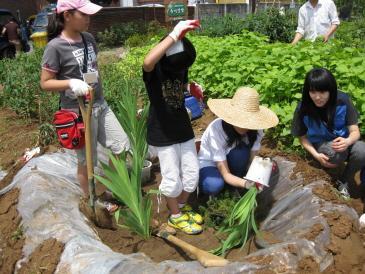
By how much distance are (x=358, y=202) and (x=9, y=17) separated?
12568 mm

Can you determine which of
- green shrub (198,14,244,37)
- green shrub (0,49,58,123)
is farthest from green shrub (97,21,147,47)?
green shrub (0,49,58,123)

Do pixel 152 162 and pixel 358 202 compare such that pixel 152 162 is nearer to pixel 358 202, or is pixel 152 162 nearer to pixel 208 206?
pixel 208 206

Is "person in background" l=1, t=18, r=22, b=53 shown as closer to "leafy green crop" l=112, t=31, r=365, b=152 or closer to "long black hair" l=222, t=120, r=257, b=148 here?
"leafy green crop" l=112, t=31, r=365, b=152

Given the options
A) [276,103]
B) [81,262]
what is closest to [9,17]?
[276,103]

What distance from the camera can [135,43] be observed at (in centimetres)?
1069

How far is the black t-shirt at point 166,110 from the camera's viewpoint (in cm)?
239

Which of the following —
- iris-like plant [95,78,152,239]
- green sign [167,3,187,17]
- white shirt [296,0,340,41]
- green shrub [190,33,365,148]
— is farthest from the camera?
green sign [167,3,187,17]

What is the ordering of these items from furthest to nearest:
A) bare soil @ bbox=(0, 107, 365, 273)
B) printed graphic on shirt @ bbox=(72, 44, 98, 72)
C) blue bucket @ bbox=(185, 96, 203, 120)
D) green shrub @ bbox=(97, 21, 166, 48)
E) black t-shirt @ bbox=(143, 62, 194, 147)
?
green shrub @ bbox=(97, 21, 166, 48), blue bucket @ bbox=(185, 96, 203, 120), printed graphic on shirt @ bbox=(72, 44, 98, 72), black t-shirt @ bbox=(143, 62, 194, 147), bare soil @ bbox=(0, 107, 365, 273)

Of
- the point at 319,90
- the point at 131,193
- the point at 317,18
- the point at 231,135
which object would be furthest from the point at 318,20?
the point at 131,193

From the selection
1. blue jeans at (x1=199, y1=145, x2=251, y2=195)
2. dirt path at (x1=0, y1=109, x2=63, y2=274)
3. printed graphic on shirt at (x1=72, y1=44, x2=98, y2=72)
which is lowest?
dirt path at (x1=0, y1=109, x2=63, y2=274)

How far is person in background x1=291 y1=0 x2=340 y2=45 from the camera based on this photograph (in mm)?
4836

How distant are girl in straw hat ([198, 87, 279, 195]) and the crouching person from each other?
15 centimetres

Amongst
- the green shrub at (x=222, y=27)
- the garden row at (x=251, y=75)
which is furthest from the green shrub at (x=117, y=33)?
the garden row at (x=251, y=75)

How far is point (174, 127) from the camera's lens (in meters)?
2.46
